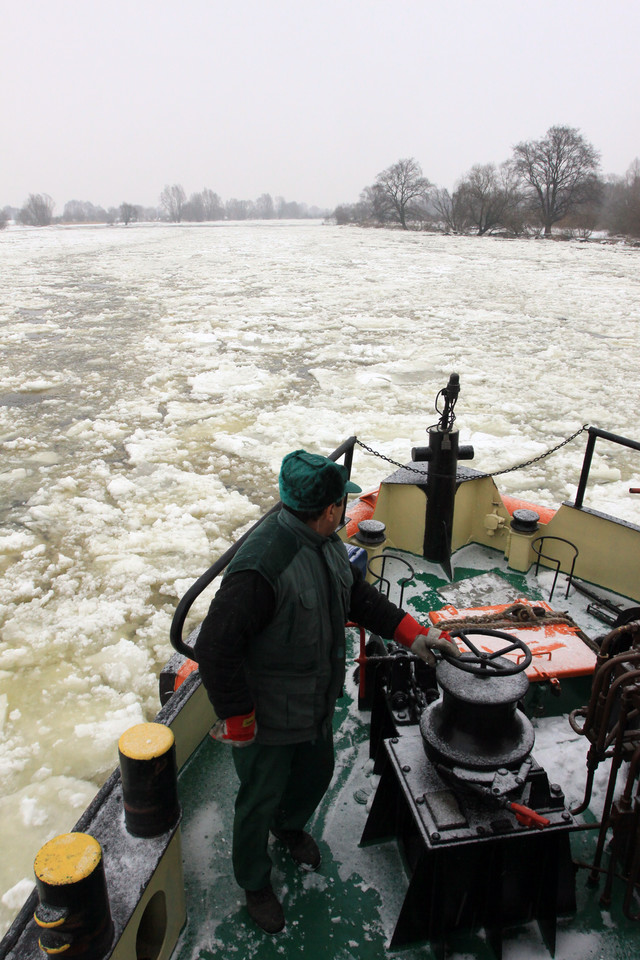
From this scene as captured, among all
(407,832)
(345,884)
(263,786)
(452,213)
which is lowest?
(345,884)

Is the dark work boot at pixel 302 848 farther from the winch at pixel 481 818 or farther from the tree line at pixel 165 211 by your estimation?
the tree line at pixel 165 211

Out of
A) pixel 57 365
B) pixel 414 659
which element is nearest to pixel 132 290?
pixel 57 365

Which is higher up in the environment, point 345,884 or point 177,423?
point 345,884

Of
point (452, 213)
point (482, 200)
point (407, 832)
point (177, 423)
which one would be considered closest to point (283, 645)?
point (407, 832)

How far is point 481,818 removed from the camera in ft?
5.39

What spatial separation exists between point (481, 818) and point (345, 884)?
0.61 meters

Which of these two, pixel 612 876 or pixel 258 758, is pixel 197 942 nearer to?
pixel 258 758

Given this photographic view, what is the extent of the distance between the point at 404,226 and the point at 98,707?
5924cm

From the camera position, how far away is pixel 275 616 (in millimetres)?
1555

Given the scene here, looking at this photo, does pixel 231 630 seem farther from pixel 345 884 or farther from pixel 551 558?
pixel 551 558

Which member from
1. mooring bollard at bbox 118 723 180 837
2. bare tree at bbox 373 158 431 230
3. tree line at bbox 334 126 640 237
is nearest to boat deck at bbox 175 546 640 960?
mooring bollard at bbox 118 723 180 837

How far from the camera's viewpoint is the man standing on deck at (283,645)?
4.93 feet

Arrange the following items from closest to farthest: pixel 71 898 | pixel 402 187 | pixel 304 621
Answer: pixel 71 898 < pixel 304 621 < pixel 402 187

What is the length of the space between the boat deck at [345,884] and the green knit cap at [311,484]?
127 cm
